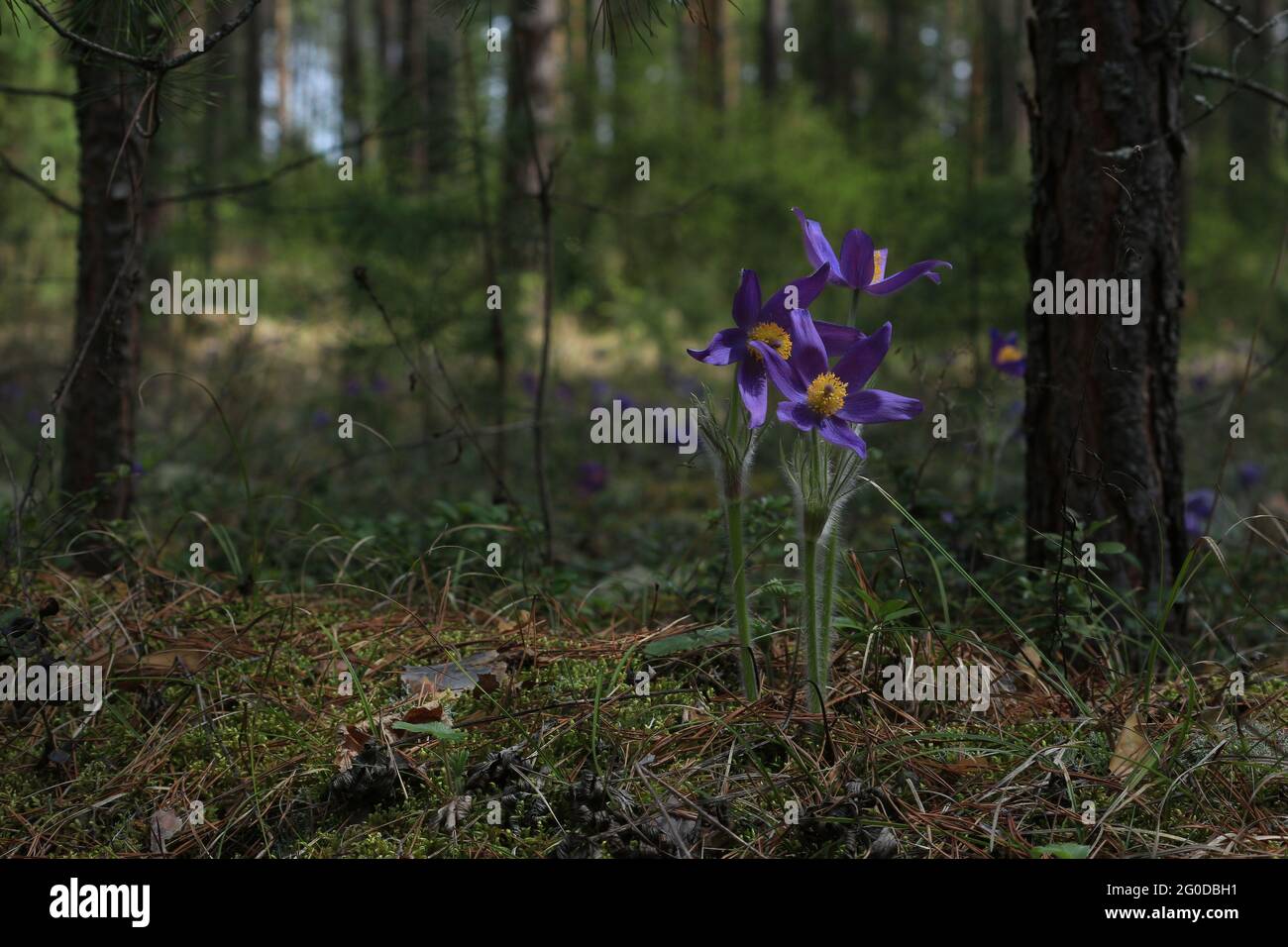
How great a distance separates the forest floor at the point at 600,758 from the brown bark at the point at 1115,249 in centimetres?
59

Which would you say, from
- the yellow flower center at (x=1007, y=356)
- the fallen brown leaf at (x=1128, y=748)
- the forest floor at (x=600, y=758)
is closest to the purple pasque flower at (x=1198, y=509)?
the yellow flower center at (x=1007, y=356)

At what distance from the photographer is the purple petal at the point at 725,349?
1.96 metres

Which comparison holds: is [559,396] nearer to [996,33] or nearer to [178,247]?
[178,247]

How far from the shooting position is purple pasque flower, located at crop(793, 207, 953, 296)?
2020 mm

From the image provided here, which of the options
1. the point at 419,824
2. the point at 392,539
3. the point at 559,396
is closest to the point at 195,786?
the point at 419,824

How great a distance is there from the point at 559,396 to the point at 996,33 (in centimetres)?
400

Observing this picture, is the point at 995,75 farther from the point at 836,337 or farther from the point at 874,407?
the point at 874,407

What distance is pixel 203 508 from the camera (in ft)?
13.9

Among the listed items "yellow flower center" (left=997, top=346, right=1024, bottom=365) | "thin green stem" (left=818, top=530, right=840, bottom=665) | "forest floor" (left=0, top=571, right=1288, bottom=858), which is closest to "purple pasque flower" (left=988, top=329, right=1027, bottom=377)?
"yellow flower center" (left=997, top=346, right=1024, bottom=365)

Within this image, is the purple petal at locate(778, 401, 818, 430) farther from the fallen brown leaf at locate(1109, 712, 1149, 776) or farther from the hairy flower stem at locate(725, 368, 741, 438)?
the fallen brown leaf at locate(1109, 712, 1149, 776)

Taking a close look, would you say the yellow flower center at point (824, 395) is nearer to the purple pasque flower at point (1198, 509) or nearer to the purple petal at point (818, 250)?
the purple petal at point (818, 250)

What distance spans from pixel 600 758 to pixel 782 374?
32.3 inches

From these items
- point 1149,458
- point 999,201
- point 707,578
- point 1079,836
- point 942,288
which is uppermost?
point 999,201

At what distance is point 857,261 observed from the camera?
2053 millimetres
